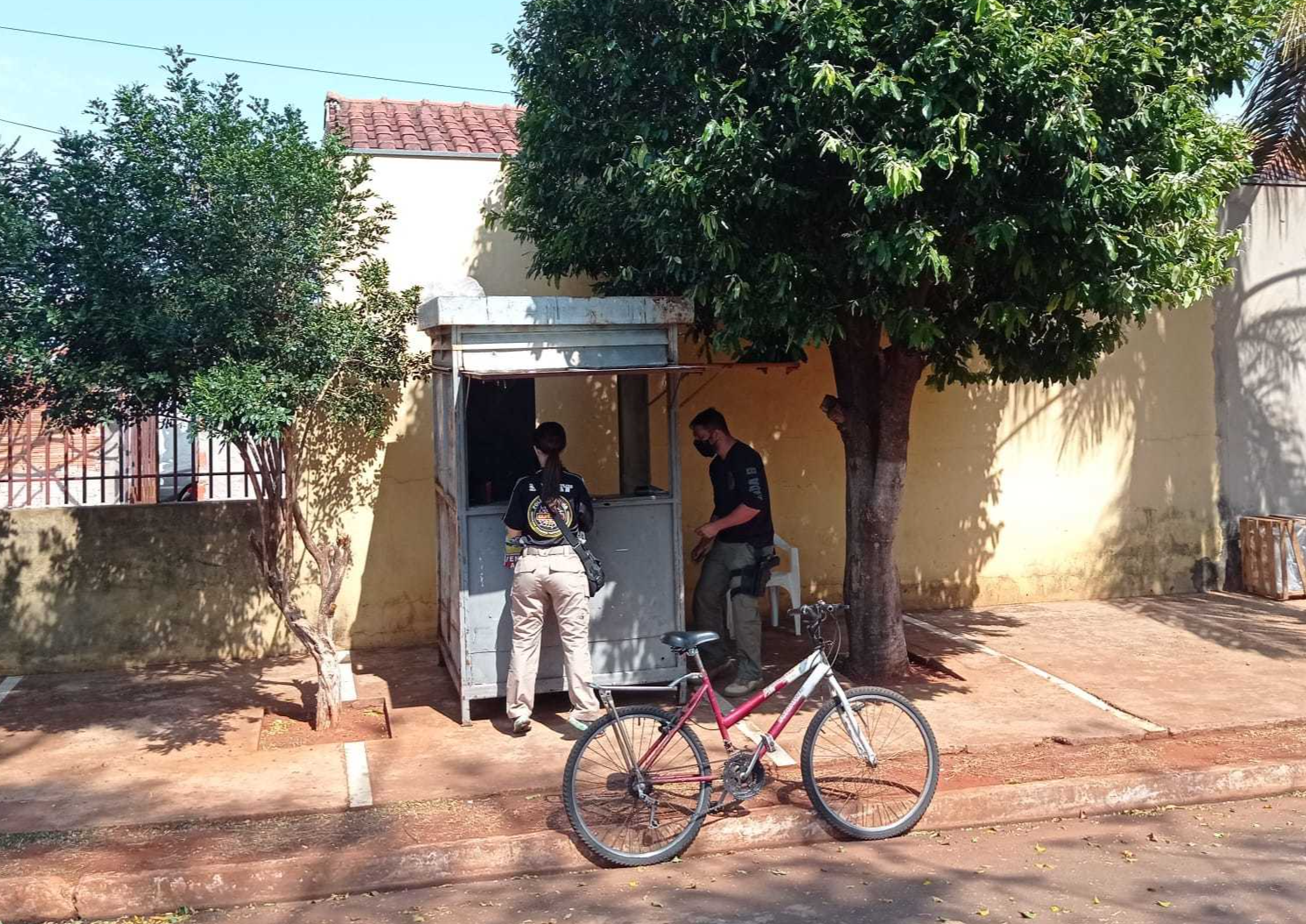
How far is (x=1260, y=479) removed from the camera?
10.7 m

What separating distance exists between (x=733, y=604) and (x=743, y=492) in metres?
0.74

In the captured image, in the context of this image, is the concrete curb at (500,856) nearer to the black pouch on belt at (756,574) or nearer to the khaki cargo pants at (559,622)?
the khaki cargo pants at (559,622)

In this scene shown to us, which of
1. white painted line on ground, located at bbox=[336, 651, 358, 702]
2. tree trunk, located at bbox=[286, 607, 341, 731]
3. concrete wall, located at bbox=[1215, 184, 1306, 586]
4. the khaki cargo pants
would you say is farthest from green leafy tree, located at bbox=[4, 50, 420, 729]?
concrete wall, located at bbox=[1215, 184, 1306, 586]

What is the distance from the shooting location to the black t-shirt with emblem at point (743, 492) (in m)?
7.26

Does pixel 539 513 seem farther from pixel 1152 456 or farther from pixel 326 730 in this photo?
pixel 1152 456

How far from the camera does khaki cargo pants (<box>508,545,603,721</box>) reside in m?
6.53

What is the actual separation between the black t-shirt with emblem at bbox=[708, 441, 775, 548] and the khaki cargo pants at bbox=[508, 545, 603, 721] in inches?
48.0

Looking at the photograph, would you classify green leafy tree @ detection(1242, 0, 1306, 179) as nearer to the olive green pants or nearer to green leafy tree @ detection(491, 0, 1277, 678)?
green leafy tree @ detection(491, 0, 1277, 678)

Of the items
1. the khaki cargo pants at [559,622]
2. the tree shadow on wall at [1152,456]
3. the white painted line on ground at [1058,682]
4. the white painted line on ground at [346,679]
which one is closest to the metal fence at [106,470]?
the white painted line on ground at [346,679]

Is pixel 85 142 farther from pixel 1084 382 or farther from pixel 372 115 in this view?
pixel 1084 382

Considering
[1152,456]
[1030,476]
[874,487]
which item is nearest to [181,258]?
[874,487]

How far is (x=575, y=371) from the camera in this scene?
646cm

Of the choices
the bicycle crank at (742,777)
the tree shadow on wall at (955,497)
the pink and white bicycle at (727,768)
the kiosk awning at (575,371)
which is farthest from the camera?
the tree shadow on wall at (955,497)

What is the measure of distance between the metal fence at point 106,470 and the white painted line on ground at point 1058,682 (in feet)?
18.1
